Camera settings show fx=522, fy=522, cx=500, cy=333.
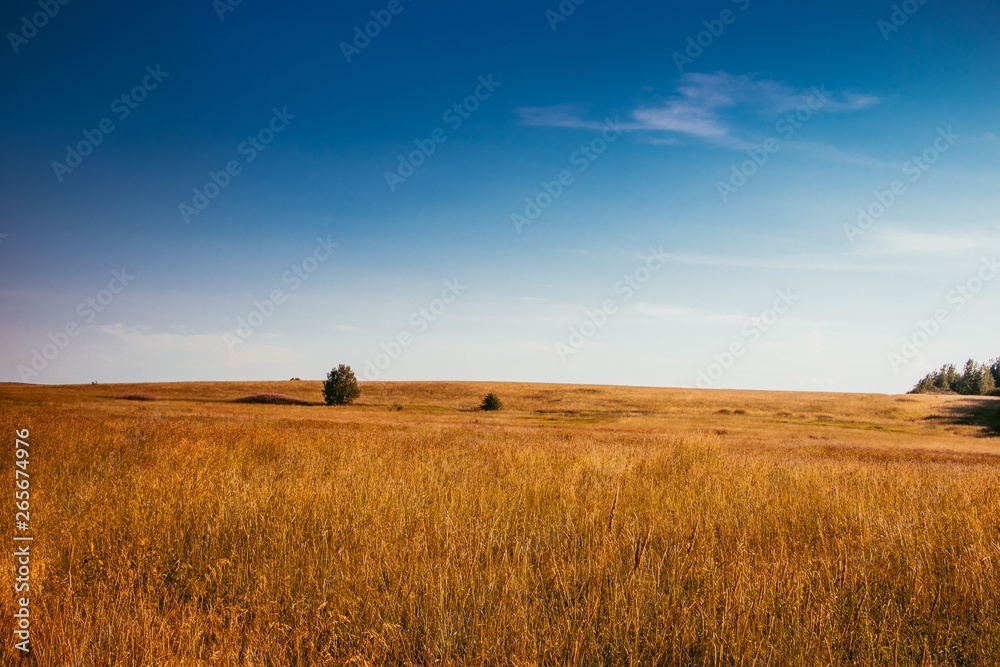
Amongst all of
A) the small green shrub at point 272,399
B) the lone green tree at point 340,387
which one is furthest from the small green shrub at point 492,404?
the small green shrub at point 272,399

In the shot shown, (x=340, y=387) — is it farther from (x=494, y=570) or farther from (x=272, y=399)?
(x=494, y=570)

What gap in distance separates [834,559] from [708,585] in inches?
64.0

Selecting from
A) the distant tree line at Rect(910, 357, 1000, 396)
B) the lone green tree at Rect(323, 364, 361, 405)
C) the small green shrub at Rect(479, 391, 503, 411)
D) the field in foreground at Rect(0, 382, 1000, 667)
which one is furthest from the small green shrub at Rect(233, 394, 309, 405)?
the distant tree line at Rect(910, 357, 1000, 396)

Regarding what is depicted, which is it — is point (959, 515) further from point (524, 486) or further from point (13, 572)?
point (13, 572)

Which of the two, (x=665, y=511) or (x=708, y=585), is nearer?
(x=708, y=585)

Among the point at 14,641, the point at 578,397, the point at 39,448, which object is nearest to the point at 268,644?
the point at 14,641

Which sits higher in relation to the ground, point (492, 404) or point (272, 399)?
point (272, 399)

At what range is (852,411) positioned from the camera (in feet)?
183

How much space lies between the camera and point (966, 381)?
9562 cm

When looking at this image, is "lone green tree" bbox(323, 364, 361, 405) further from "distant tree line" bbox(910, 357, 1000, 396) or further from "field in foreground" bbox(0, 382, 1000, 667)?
"distant tree line" bbox(910, 357, 1000, 396)

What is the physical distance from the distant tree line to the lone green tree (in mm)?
92662

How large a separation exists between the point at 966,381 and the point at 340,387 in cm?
11031

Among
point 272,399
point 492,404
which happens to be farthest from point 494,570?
point 272,399

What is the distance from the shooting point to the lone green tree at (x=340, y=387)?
5278cm
